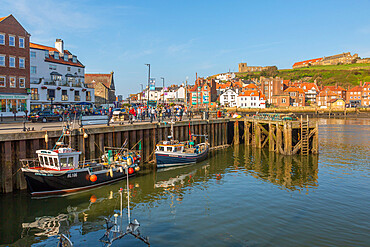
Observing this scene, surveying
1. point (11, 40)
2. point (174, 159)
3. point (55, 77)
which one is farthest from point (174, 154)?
point (55, 77)

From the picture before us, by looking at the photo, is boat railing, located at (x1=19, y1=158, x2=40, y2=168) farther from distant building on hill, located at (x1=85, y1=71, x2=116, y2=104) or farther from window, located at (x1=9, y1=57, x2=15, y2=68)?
distant building on hill, located at (x1=85, y1=71, x2=116, y2=104)

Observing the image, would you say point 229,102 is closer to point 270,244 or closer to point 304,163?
point 304,163

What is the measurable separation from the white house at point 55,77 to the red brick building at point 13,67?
6105mm

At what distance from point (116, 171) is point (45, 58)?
38783 mm

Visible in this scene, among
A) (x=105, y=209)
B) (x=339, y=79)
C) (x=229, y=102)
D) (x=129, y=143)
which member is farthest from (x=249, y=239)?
(x=339, y=79)

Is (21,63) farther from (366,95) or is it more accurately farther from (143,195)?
(366,95)

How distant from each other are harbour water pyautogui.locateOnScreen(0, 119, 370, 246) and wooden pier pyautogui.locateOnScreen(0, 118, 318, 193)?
8.36ft

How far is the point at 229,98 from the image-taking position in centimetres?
12669

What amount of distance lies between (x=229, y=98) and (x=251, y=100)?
11.3m

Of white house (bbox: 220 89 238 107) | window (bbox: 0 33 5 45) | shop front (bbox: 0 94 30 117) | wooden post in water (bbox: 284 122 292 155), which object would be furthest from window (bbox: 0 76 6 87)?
white house (bbox: 220 89 238 107)

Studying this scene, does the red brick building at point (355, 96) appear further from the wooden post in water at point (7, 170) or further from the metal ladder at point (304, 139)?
the wooden post in water at point (7, 170)

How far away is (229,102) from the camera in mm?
126062

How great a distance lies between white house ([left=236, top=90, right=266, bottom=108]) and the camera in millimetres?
118031

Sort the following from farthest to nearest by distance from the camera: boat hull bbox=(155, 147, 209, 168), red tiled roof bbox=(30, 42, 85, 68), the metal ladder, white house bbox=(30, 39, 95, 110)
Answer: red tiled roof bbox=(30, 42, 85, 68) → white house bbox=(30, 39, 95, 110) → the metal ladder → boat hull bbox=(155, 147, 209, 168)
